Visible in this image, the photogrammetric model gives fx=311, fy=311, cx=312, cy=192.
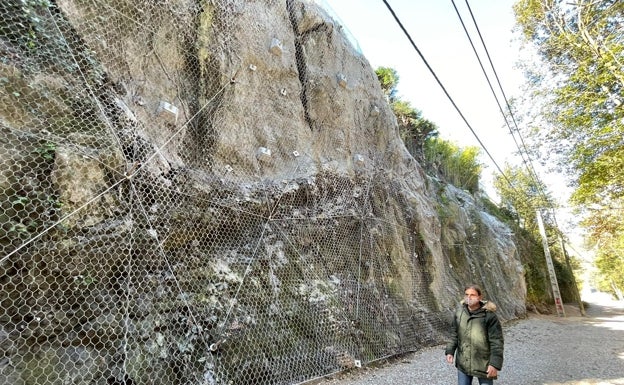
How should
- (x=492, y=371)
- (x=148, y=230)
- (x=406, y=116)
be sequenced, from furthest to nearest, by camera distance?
(x=406, y=116), (x=148, y=230), (x=492, y=371)

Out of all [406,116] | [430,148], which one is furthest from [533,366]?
[430,148]

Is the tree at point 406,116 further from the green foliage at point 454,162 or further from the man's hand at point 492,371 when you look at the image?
the man's hand at point 492,371

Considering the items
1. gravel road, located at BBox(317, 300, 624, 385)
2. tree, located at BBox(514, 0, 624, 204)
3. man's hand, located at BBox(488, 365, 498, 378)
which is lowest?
gravel road, located at BBox(317, 300, 624, 385)

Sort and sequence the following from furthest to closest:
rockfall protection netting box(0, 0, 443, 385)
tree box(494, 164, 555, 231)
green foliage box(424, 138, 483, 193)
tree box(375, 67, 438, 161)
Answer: tree box(494, 164, 555, 231), green foliage box(424, 138, 483, 193), tree box(375, 67, 438, 161), rockfall protection netting box(0, 0, 443, 385)

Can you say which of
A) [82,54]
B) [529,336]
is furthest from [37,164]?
[529,336]

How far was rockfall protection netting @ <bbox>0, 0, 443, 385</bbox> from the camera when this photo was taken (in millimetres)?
2342

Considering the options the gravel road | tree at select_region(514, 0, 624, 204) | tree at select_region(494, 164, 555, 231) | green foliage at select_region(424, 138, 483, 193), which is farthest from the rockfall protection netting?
tree at select_region(494, 164, 555, 231)

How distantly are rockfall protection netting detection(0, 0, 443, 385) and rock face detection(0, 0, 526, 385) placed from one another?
2 centimetres

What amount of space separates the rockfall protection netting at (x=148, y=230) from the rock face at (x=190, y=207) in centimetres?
2

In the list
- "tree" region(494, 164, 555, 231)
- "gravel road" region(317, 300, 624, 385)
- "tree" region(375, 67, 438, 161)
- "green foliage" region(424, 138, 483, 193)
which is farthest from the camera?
"tree" region(494, 164, 555, 231)

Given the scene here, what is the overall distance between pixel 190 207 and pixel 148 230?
581 millimetres

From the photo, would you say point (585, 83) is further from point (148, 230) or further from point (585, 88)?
point (148, 230)

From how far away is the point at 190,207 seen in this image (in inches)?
138

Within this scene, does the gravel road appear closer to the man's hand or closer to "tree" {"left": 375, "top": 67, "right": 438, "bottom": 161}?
the man's hand
